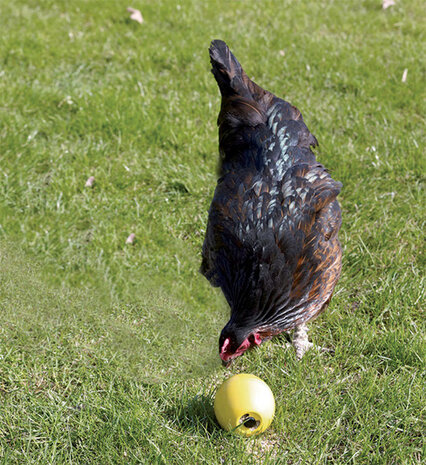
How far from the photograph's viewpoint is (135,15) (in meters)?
6.03

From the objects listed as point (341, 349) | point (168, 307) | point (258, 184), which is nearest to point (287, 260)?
point (258, 184)

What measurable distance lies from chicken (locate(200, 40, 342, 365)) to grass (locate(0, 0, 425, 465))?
43 centimetres

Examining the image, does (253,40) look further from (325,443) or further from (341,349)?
(325,443)

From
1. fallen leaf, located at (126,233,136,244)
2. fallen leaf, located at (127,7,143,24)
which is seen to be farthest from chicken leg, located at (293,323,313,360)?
fallen leaf, located at (127,7,143,24)

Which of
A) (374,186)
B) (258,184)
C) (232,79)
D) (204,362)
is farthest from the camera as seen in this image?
(374,186)

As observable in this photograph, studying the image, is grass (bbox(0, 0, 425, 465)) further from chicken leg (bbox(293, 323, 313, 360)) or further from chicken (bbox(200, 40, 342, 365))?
chicken (bbox(200, 40, 342, 365))

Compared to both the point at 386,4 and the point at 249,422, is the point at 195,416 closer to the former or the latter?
the point at 249,422

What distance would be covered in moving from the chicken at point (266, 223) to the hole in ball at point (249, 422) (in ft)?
0.99

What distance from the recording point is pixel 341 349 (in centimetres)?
328

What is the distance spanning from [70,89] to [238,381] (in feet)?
11.8

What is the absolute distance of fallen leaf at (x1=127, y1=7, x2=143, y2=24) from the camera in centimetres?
601

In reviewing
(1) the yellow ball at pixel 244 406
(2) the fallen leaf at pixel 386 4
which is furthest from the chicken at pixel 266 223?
(2) the fallen leaf at pixel 386 4

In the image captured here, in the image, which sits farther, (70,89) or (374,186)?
(70,89)

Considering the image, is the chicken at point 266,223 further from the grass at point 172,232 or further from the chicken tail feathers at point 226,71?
the grass at point 172,232
